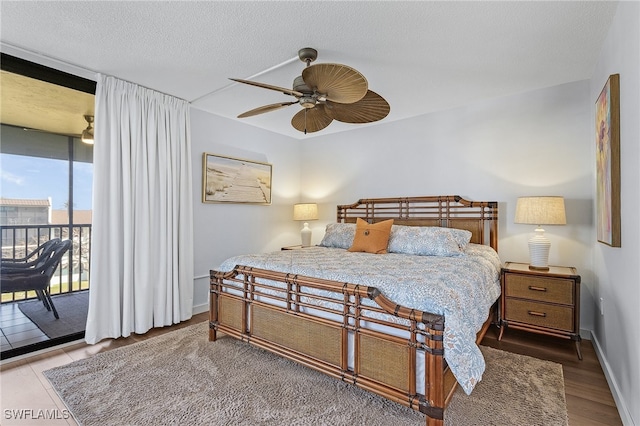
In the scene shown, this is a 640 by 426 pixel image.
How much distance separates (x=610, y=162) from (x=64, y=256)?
5.74 m

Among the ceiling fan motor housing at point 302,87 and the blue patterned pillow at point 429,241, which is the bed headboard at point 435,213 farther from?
the ceiling fan motor housing at point 302,87

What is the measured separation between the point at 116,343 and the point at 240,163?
2.56 metres

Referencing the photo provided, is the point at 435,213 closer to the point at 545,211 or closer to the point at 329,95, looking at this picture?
the point at 545,211

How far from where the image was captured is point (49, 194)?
3.92 metres

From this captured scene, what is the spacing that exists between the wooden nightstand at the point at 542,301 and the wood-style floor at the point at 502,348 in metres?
0.17

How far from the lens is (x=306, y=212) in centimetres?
482

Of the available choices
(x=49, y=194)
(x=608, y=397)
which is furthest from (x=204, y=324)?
(x=608, y=397)

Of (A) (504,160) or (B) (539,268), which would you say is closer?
(B) (539,268)

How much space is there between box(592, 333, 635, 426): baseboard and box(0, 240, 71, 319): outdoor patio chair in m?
4.99

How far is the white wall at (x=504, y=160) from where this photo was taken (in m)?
3.09

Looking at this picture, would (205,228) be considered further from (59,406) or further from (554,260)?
(554,260)

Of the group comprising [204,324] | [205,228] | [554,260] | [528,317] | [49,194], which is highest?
[49,194]
